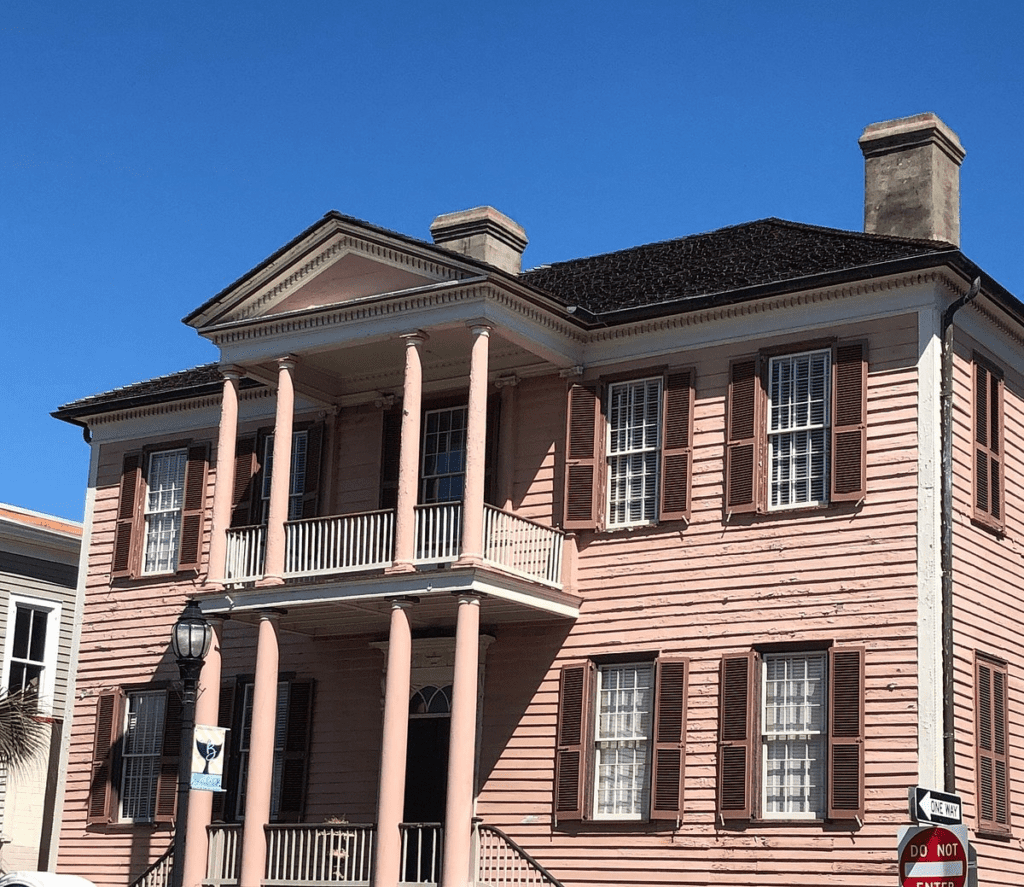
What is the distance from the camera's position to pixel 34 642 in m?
33.4

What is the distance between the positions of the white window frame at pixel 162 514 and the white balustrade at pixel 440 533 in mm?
6308

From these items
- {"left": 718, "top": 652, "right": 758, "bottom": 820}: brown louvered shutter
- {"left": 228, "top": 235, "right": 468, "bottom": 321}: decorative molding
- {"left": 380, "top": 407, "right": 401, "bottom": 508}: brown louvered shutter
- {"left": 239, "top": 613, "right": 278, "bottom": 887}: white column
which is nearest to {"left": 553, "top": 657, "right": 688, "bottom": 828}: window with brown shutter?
{"left": 718, "top": 652, "right": 758, "bottom": 820}: brown louvered shutter

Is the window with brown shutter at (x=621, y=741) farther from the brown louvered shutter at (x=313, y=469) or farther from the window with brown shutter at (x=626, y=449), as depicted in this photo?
the brown louvered shutter at (x=313, y=469)

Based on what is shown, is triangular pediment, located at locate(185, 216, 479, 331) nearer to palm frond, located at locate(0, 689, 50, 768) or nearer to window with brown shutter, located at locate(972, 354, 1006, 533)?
palm frond, located at locate(0, 689, 50, 768)


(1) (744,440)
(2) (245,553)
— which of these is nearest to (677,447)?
(1) (744,440)

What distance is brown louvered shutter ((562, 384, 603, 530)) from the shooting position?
22.7m

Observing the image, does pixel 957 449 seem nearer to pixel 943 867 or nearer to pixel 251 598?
pixel 943 867

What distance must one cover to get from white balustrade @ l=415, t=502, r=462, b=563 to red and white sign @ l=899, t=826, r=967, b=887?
8457 millimetres

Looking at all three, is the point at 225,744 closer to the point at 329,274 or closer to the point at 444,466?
the point at 444,466

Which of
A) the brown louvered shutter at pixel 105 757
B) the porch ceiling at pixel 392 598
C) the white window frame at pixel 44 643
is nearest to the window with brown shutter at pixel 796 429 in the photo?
the porch ceiling at pixel 392 598

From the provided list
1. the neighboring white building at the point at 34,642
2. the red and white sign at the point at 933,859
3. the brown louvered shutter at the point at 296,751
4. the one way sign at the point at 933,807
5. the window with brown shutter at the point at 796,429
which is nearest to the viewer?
the red and white sign at the point at 933,859

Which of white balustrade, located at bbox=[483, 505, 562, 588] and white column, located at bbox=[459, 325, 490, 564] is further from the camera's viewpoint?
white balustrade, located at bbox=[483, 505, 562, 588]

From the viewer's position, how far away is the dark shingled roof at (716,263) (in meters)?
21.5

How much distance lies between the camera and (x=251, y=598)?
23.0 m
